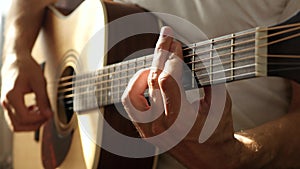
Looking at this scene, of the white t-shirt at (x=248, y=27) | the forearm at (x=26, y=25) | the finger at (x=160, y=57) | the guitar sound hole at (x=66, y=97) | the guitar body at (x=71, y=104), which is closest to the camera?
the finger at (x=160, y=57)

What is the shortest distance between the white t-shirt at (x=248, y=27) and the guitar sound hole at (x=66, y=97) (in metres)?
0.32

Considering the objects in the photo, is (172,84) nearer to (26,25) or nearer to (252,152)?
(252,152)

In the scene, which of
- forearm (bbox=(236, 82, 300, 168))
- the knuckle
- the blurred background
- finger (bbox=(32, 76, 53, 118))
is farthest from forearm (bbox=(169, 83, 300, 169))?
the blurred background

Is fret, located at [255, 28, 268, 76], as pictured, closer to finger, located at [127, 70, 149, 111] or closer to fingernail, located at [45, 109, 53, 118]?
finger, located at [127, 70, 149, 111]

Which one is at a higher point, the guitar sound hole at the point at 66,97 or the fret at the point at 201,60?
the fret at the point at 201,60

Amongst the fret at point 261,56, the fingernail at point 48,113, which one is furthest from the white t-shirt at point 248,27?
the fingernail at point 48,113

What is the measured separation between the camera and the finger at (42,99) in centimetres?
123

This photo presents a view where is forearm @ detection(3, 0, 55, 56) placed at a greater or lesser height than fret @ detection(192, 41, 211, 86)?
greater

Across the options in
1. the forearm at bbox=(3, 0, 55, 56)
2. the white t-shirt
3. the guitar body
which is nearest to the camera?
the white t-shirt

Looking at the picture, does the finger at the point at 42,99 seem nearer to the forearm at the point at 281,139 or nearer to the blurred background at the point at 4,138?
the forearm at the point at 281,139

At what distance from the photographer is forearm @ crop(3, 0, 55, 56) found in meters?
1.31

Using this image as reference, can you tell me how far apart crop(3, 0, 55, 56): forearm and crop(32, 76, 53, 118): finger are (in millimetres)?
122

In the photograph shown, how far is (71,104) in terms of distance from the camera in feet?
3.72

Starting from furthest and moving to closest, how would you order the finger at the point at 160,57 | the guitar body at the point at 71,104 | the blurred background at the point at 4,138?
the blurred background at the point at 4,138
the guitar body at the point at 71,104
the finger at the point at 160,57
